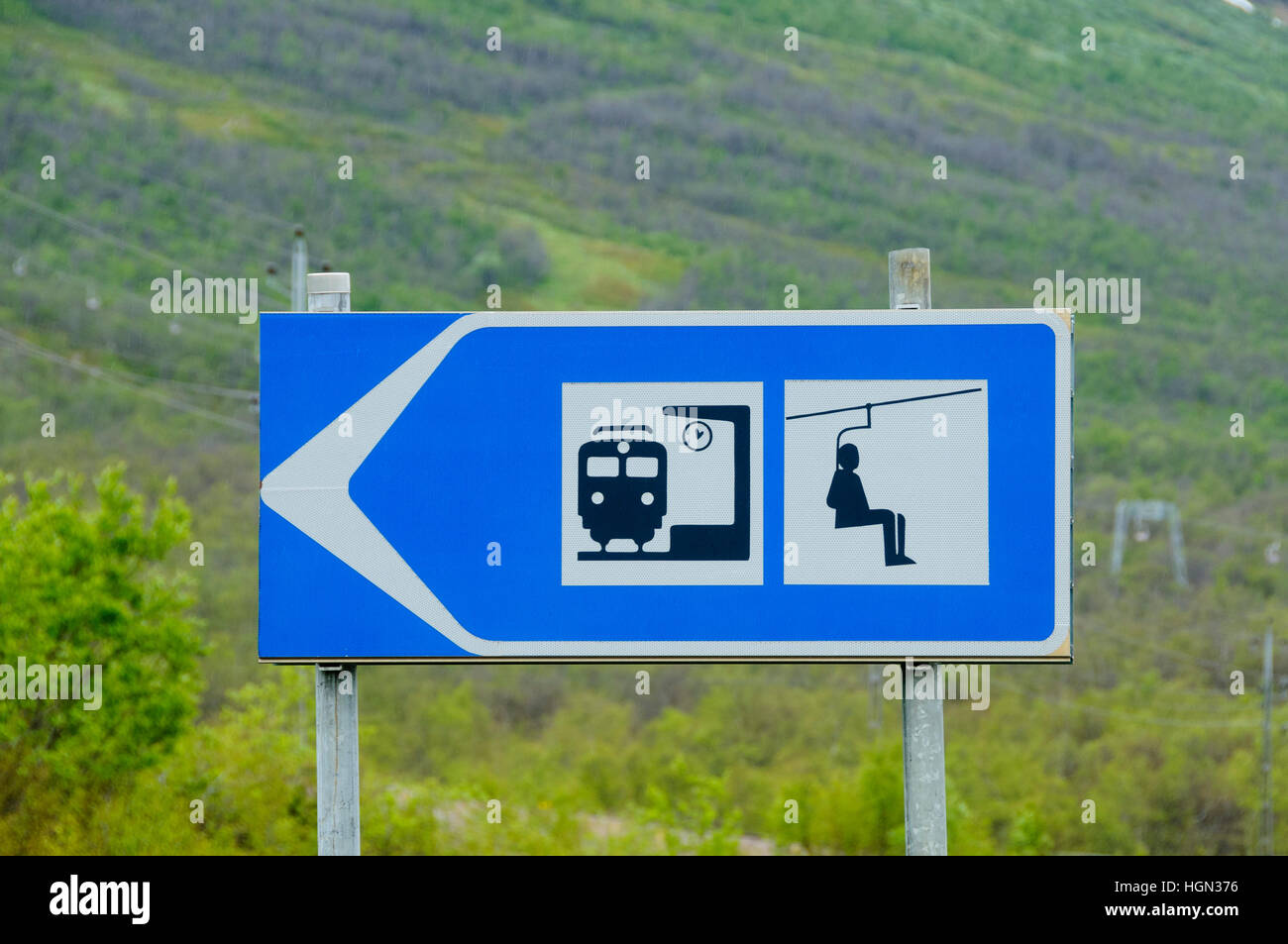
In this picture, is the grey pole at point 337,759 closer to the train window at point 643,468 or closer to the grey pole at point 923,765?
the train window at point 643,468

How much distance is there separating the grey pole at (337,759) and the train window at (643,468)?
56.2 inches

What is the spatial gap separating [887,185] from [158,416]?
58.7m

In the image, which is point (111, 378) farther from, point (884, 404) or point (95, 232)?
point (884, 404)

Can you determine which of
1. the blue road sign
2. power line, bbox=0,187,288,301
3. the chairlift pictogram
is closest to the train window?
the blue road sign

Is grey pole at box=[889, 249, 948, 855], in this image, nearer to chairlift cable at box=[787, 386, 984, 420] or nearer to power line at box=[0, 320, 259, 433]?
chairlift cable at box=[787, 386, 984, 420]

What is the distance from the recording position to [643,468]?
5535 millimetres

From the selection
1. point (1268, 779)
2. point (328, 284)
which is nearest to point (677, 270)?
point (1268, 779)

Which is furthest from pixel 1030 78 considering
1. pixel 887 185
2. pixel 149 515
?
pixel 149 515

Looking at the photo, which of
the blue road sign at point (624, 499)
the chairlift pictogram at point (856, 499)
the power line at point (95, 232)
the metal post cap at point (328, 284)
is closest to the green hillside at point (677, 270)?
the power line at point (95, 232)
